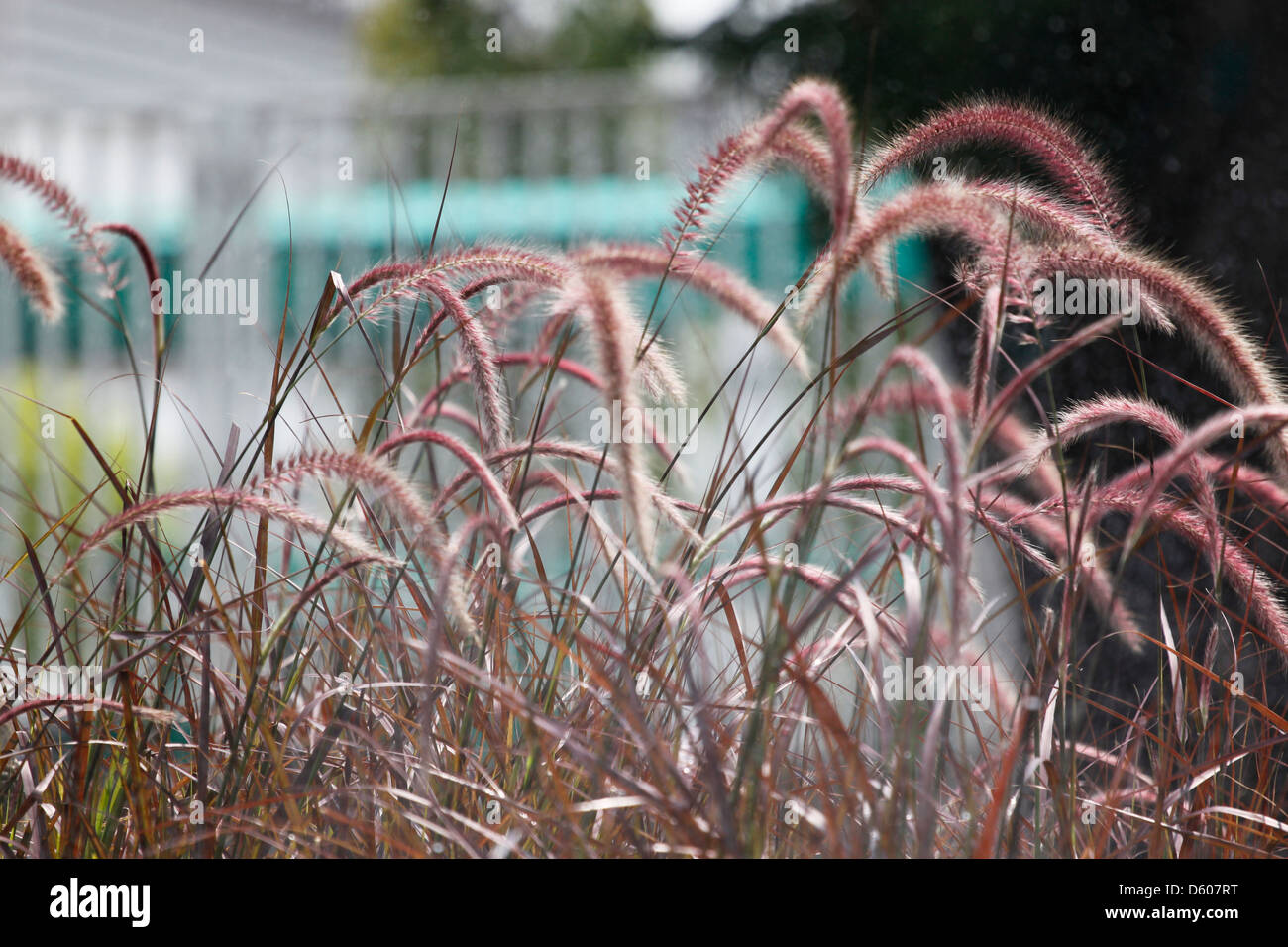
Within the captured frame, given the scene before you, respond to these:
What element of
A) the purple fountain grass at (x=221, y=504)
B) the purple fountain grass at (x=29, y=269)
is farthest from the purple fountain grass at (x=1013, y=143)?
the purple fountain grass at (x=29, y=269)

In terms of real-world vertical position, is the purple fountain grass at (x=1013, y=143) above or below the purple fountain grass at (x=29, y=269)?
above

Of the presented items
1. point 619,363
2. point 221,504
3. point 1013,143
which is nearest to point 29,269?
point 221,504

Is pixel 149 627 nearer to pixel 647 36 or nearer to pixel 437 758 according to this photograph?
pixel 437 758

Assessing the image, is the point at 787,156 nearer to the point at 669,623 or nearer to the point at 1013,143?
the point at 1013,143

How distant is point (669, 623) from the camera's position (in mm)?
490

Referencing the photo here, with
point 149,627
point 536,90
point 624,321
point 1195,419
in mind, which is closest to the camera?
point 624,321

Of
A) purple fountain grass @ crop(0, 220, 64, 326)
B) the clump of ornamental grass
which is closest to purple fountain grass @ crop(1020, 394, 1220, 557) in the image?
the clump of ornamental grass

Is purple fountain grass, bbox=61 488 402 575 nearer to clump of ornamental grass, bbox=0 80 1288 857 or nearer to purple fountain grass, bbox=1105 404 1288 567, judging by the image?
clump of ornamental grass, bbox=0 80 1288 857

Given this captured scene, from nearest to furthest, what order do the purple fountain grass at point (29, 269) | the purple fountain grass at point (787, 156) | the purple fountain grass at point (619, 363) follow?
the purple fountain grass at point (619, 363) → the purple fountain grass at point (787, 156) → the purple fountain grass at point (29, 269)

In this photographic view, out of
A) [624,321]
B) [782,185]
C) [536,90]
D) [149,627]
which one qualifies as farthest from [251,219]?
[624,321]

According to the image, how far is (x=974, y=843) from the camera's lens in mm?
496

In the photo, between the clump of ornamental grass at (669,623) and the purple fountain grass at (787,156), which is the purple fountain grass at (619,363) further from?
the purple fountain grass at (787,156)

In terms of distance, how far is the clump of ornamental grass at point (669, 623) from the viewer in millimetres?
464
